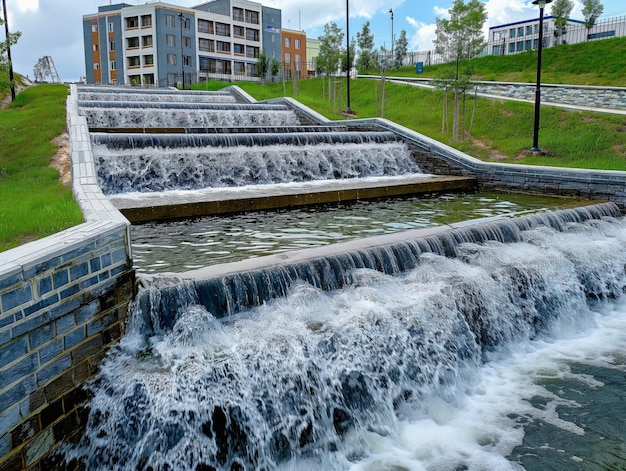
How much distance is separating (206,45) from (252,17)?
24.2 feet

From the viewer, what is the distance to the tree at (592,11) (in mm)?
34094

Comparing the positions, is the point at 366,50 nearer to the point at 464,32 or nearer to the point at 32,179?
the point at 464,32

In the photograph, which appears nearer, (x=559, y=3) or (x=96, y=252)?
(x=96, y=252)

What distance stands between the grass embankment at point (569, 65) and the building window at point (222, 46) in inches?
1222

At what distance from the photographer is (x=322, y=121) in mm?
17125

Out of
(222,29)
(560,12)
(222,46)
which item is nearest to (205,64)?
(222,46)

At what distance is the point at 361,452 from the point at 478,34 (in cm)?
1659

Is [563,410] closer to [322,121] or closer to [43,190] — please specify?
[43,190]

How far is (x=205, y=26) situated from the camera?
52.0 metres

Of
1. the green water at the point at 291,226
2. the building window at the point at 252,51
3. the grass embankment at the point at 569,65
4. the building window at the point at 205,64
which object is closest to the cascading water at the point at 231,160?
the green water at the point at 291,226

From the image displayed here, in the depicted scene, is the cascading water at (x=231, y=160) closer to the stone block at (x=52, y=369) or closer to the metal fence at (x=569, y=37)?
the stone block at (x=52, y=369)

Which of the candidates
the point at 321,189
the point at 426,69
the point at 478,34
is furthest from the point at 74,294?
the point at 426,69

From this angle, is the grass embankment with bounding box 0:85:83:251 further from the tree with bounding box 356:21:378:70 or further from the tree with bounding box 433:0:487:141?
the tree with bounding box 356:21:378:70

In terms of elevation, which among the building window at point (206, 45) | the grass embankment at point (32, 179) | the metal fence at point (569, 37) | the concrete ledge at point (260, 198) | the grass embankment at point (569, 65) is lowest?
the concrete ledge at point (260, 198)
